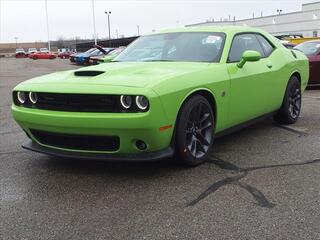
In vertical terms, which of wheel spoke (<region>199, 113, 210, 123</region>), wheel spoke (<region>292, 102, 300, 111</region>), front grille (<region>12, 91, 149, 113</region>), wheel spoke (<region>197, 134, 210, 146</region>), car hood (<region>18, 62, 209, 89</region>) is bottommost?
wheel spoke (<region>292, 102, 300, 111</region>)

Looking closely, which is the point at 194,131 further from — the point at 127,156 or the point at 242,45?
the point at 242,45

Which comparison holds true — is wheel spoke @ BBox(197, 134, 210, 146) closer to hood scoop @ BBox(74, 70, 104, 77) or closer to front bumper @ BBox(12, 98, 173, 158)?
front bumper @ BBox(12, 98, 173, 158)

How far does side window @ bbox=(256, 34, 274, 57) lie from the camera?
20.8ft

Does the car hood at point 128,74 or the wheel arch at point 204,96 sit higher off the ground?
the car hood at point 128,74

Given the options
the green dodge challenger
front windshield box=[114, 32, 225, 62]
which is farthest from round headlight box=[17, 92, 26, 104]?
front windshield box=[114, 32, 225, 62]

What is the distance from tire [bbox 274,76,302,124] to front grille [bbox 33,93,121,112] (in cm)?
327

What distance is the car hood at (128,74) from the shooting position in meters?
4.30

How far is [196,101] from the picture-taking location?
4.65m

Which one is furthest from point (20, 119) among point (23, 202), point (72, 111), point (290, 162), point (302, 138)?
point (302, 138)

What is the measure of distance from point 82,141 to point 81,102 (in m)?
0.38

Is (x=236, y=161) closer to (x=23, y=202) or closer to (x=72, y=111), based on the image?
(x=72, y=111)

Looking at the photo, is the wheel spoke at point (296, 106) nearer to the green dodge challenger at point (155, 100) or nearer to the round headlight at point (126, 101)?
the green dodge challenger at point (155, 100)

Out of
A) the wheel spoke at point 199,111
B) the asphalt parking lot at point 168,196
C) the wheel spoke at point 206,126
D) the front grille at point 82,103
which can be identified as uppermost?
the front grille at point 82,103

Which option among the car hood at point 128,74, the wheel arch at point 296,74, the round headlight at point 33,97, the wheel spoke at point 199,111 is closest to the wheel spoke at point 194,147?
the wheel spoke at point 199,111
